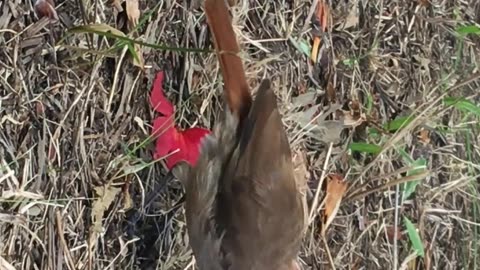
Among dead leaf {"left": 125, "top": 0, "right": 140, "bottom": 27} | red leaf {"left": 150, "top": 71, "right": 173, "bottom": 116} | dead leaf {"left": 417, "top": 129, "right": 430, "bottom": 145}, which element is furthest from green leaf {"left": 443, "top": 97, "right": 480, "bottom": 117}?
dead leaf {"left": 125, "top": 0, "right": 140, "bottom": 27}

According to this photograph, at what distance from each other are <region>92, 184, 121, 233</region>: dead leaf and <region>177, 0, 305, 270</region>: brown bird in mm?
205

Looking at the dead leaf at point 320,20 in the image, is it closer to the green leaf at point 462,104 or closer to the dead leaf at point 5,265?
the green leaf at point 462,104

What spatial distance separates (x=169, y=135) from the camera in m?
2.34

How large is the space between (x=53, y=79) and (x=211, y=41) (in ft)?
1.48

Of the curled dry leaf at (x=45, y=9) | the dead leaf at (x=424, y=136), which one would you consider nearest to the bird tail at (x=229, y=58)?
the curled dry leaf at (x=45, y=9)

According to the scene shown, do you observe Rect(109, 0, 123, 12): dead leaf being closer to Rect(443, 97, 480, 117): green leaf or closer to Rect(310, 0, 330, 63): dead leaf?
Rect(310, 0, 330, 63): dead leaf

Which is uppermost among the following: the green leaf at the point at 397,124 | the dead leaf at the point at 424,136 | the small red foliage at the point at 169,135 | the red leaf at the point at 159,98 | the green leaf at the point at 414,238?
the red leaf at the point at 159,98

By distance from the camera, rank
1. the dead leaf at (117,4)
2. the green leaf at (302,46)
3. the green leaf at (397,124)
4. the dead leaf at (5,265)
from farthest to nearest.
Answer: the green leaf at (397,124), the green leaf at (302,46), the dead leaf at (117,4), the dead leaf at (5,265)

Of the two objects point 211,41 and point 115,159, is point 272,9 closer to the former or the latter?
point 211,41

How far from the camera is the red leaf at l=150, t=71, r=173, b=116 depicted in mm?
2299

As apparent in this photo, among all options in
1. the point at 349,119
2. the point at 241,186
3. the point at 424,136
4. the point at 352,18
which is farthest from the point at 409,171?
the point at 241,186

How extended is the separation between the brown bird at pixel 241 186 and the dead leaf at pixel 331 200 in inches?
10.1

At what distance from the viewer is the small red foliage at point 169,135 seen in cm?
230

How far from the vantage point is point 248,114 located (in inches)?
89.7
